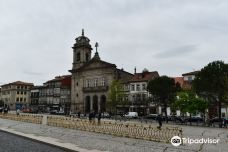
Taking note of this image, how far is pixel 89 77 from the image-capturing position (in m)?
81.2

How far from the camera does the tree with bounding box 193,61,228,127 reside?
43812 millimetres

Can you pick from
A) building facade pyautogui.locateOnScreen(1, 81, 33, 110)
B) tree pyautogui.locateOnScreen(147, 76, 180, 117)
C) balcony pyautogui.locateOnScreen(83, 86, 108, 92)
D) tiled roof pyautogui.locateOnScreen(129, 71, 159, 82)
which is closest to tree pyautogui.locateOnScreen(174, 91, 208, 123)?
tree pyautogui.locateOnScreen(147, 76, 180, 117)

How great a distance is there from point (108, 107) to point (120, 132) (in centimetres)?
4852

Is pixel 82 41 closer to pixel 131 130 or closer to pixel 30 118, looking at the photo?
pixel 30 118

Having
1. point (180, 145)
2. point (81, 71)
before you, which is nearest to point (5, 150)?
point (180, 145)

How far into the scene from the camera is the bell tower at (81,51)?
267 feet

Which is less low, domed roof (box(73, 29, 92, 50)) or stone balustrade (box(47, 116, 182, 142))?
domed roof (box(73, 29, 92, 50))

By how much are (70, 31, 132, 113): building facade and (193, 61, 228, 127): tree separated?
30.2 metres

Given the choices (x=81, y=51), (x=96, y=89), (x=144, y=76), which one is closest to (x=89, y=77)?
Result: (x=96, y=89)

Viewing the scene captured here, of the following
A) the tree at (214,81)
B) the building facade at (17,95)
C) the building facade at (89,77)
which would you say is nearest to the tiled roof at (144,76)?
the building facade at (89,77)

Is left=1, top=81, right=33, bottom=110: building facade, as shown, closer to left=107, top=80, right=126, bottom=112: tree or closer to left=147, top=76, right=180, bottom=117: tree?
left=107, top=80, right=126, bottom=112: tree

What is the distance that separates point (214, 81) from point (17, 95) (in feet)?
300

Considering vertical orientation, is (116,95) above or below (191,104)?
above

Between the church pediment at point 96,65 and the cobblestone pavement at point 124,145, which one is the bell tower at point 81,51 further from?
the cobblestone pavement at point 124,145
